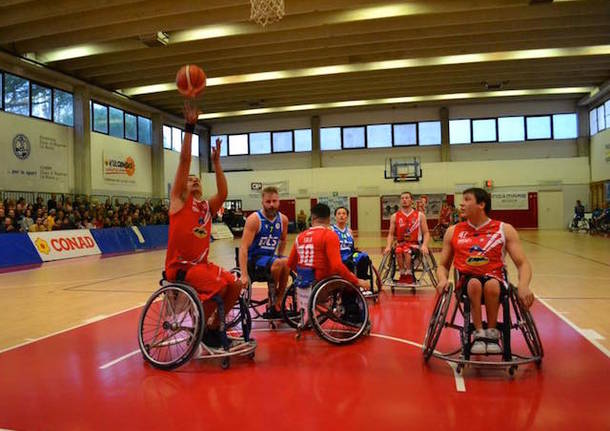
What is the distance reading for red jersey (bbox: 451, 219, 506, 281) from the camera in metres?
3.12

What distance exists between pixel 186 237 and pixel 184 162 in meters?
0.53

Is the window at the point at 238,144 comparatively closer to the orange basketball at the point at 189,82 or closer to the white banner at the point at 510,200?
the white banner at the point at 510,200

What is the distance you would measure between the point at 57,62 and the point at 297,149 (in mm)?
12165

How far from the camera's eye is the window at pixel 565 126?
21438mm

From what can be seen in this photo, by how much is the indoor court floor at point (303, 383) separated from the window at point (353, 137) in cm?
1881

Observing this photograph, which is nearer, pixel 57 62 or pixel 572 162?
pixel 57 62

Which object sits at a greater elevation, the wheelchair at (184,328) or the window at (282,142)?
the window at (282,142)

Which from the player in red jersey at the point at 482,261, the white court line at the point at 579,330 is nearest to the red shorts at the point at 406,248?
the white court line at the point at 579,330

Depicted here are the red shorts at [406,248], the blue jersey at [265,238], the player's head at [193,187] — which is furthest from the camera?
the red shorts at [406,248]

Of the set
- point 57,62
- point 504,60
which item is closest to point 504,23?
point 504,60

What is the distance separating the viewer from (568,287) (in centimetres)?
627

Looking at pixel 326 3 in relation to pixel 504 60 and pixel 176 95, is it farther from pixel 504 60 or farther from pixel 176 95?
pixel 176 95

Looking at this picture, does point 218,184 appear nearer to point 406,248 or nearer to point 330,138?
point 406,248

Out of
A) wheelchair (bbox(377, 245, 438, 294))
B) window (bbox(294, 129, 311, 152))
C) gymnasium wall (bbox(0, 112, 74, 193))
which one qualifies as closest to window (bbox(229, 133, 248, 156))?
window (bbox(294, 129, 311, 152))
